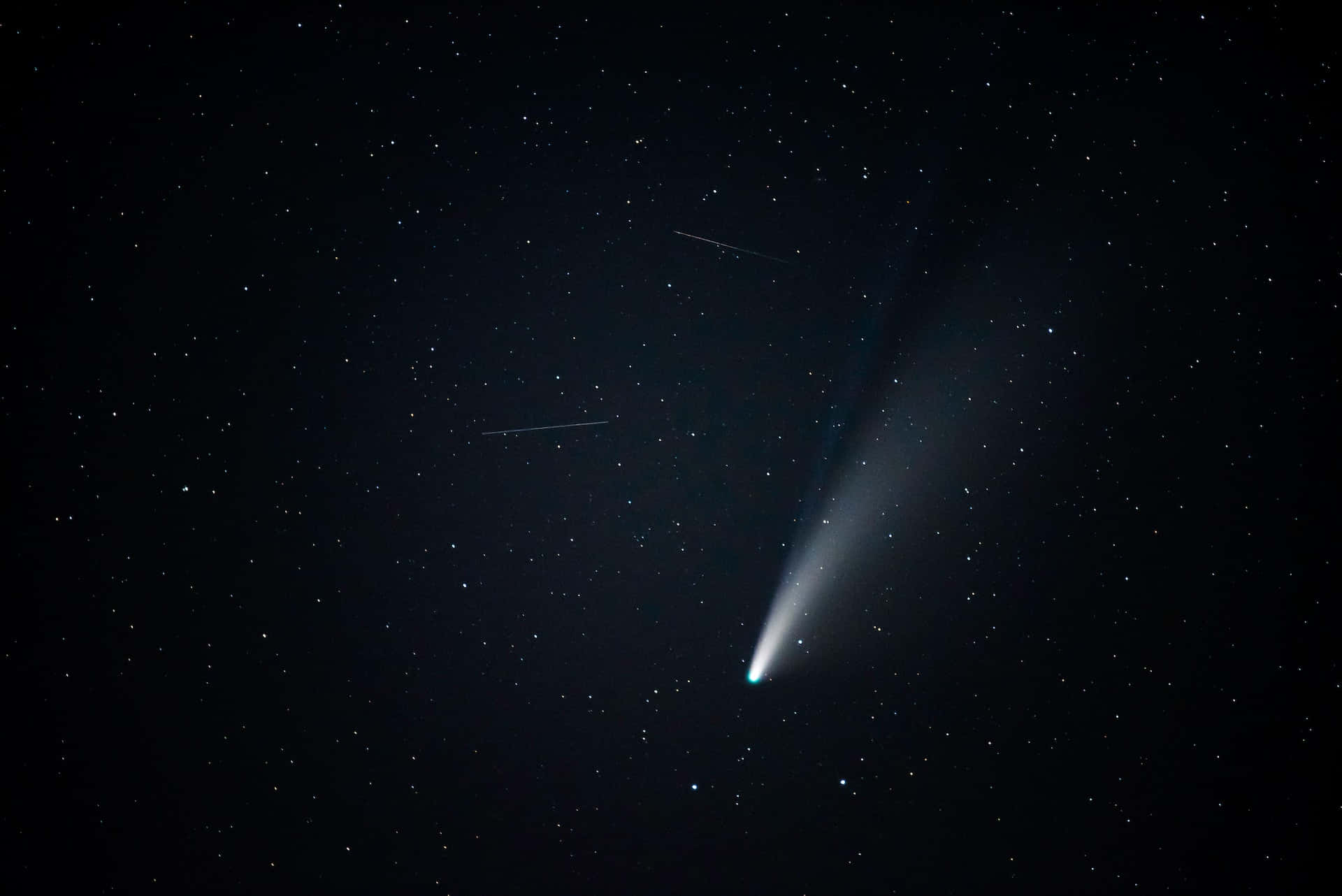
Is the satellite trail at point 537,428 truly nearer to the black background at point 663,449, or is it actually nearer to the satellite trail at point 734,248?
the black background at point 663,449

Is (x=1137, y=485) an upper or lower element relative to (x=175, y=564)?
lower

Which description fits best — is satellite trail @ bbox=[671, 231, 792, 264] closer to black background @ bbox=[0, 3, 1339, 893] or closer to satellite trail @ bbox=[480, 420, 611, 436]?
black background @ bbox=[0, 3, 1339, 893]

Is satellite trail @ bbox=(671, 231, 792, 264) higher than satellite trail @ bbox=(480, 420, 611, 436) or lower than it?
higher

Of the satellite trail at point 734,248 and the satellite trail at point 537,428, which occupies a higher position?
the satellite trail at point 734,248

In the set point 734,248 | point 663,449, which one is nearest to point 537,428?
point 663,449

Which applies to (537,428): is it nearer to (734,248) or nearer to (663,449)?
(663,449)

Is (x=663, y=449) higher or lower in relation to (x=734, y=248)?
lower

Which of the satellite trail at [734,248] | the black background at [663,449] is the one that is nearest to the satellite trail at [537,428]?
the black background at [663,449]

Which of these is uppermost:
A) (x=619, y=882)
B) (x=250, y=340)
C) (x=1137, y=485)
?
(x=250, y=340)

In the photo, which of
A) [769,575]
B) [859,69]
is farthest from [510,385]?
[859,69]

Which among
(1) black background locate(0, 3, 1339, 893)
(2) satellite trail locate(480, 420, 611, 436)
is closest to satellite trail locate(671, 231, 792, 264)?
(1) black background locate(0, 3, 1339, 893)

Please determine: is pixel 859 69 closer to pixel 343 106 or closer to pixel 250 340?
pixel 343 106
